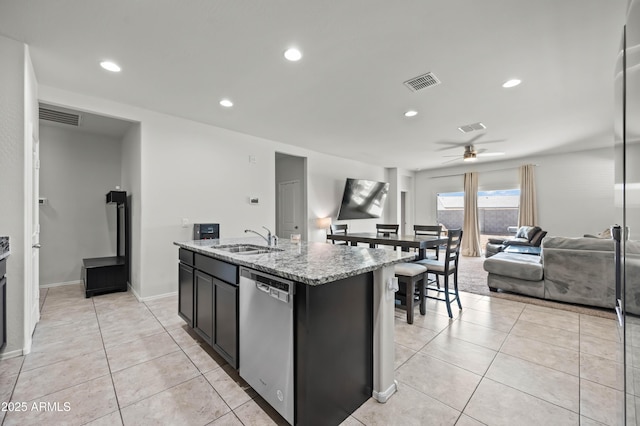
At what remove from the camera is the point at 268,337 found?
1549 millimetres

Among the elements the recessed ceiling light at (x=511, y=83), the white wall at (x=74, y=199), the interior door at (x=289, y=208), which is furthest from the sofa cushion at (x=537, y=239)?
the white wall at (x=74, y=199)

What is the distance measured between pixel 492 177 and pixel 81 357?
8.76m

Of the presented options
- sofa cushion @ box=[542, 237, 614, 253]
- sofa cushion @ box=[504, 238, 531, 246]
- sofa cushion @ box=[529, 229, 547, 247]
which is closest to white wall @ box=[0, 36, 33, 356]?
sofa cushion @ box=[542, 237, 614, 253]

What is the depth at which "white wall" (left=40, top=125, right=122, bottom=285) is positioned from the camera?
422 cm

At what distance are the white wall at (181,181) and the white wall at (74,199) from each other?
76 cm

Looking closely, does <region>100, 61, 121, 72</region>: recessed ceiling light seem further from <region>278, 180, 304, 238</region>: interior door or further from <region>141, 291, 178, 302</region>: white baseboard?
<region>278, 180, 304, 238</region>: interior door

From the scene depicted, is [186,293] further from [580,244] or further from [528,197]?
[528,197]

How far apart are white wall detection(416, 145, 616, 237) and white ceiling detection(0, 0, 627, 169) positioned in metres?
2.59

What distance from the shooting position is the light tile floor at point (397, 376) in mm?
1554

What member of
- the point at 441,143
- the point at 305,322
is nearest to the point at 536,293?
the point at 441,143

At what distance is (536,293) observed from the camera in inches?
140

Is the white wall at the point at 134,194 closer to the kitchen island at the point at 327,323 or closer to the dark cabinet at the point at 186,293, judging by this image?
the dark cabinet at the point at 186,293

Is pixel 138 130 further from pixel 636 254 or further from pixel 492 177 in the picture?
pixel 492 177

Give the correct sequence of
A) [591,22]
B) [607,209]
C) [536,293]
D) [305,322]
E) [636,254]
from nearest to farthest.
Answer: [636,254] < [305,322] < [591,22] < [536,293] < [607,209]
